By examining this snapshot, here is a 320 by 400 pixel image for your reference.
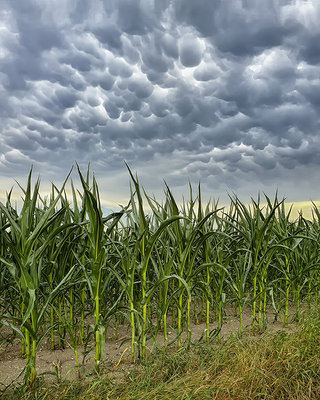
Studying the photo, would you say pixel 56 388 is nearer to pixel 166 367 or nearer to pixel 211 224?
pixel 166 367

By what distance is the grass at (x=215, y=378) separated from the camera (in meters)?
1.71

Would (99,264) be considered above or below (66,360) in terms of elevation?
above

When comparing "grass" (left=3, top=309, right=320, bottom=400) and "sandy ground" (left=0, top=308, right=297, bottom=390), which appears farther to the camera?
"sandy ground" (left=0, top=308, right=297, bottom=390)

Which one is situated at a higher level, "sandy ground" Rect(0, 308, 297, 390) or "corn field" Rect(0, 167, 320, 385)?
"corn field" Rect(0, 167, 320, 385)

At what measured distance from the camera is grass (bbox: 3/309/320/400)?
67.3 inches

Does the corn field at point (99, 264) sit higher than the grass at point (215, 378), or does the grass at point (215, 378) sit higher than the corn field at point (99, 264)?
the corn field at point (99, 264)

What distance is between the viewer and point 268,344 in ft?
7.22

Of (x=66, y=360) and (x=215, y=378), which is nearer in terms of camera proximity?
(x=215, y=378)

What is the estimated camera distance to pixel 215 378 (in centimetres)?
188

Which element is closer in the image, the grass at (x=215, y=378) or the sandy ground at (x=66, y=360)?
the grass at (x=215, y=378)

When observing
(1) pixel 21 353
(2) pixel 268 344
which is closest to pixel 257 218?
(2) pixel 268 344

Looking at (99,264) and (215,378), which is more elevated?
(99,264)

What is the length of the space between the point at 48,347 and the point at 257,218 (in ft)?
6.22

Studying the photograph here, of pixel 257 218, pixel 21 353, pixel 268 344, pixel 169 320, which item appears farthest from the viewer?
pixel 169 320
